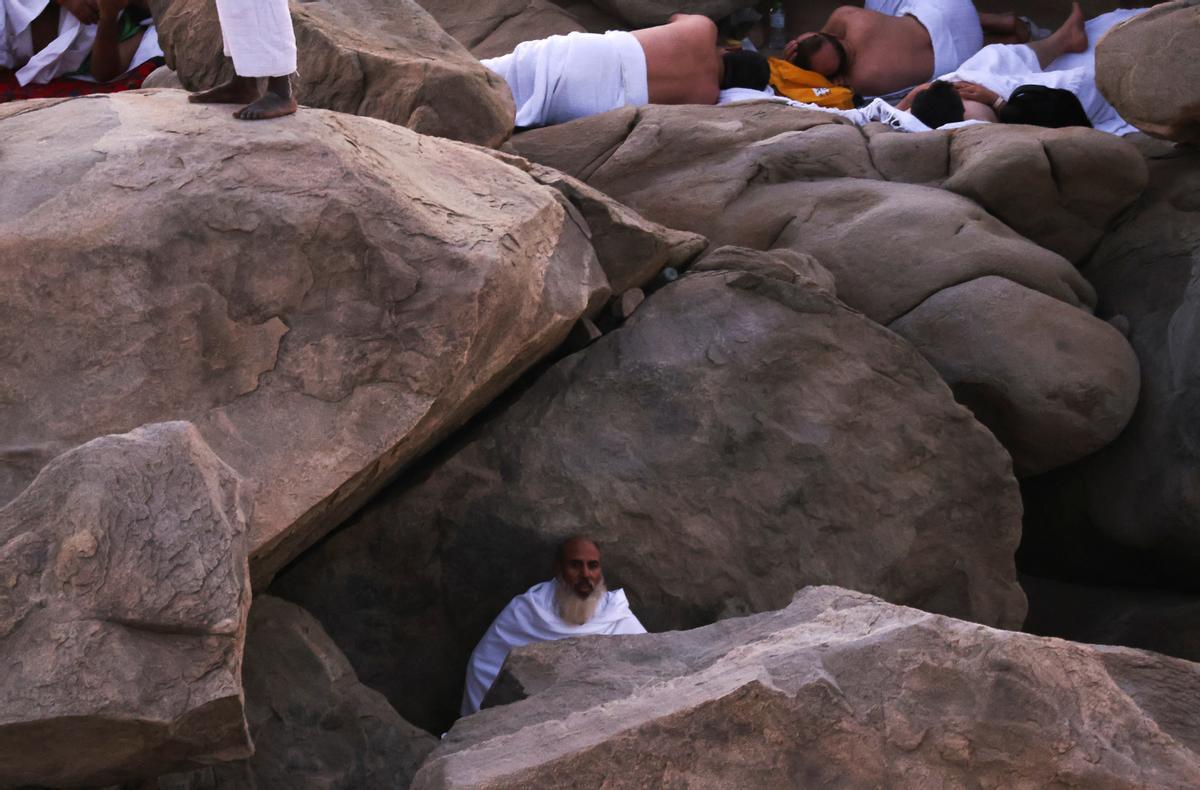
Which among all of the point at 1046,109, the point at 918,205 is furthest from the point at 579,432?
the point at 1046,109

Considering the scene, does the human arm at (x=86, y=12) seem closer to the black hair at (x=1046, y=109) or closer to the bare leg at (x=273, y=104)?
the bare leg at (x=273, y=104)

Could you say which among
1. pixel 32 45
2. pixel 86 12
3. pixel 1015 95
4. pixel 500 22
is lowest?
pixel 500 22

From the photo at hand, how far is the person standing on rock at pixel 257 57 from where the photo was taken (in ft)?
11.1

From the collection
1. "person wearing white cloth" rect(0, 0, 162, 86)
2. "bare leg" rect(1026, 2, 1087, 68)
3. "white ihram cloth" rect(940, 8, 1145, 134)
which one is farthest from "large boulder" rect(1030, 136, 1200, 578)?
"person wearing white cloth" rect(0, 0, 162, 86)

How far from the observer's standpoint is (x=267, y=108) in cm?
350

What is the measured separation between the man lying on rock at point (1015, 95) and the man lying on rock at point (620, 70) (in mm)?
855

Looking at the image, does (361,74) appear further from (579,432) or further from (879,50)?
(879,50)

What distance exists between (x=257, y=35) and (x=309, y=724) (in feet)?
5.45

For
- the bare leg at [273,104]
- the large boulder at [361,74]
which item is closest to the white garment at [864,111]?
the large boulder at [361,74]

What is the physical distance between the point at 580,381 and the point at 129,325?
162 centimetres

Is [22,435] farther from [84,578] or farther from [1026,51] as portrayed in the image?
[1026,51]

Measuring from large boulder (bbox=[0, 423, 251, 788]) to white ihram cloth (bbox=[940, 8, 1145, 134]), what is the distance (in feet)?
16.6

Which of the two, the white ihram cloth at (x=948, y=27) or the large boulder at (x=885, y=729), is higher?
the large boulder at (x=885, y=729)

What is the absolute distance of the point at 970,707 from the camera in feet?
7.74
